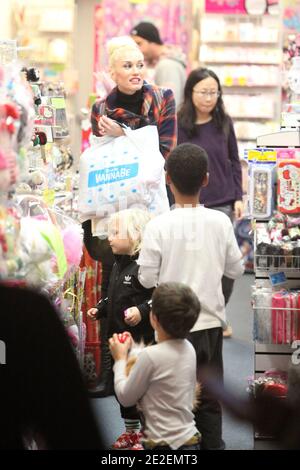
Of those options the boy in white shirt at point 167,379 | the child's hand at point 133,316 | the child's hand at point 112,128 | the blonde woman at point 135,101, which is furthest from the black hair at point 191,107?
the boy in white shirt at point 167,379

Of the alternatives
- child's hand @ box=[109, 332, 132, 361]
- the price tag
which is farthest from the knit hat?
child's hand @ box=[109, 332, 132, 361]

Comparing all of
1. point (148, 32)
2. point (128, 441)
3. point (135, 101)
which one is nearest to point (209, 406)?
point (128, 441)

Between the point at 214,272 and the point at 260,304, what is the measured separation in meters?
0.53

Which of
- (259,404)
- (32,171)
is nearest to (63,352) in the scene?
(259,404)

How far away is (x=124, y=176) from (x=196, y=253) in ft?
3.53

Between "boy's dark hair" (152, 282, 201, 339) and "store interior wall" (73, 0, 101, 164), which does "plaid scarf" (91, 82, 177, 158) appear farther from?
"store interior wall" (73, 0, 101, 164)

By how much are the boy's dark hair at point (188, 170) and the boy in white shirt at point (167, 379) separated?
529mm

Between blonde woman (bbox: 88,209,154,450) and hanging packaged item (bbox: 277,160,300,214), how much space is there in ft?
1.78

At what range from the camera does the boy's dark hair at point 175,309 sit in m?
3.04

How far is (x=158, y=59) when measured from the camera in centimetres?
809

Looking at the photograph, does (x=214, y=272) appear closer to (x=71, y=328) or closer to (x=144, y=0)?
(x=71, y=328)

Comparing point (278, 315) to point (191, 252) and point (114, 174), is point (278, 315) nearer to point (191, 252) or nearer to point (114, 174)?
point (191, 252)

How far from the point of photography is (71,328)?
3.81 metres

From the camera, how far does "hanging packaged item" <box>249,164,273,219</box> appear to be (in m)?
3.95
